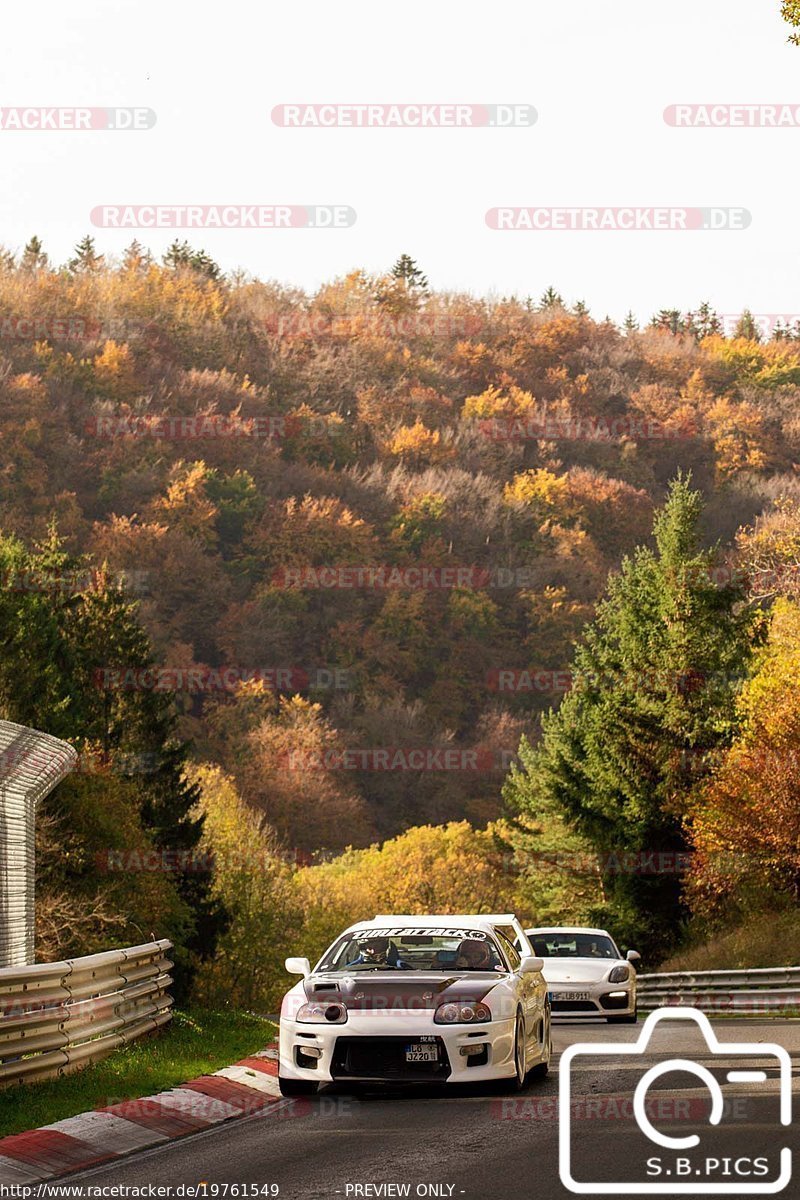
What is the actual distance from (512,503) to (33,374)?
126 feet

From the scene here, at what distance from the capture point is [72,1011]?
46.2ft

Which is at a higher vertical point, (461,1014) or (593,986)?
(461,1014)

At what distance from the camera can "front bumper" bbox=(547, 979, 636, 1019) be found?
23.7 meters

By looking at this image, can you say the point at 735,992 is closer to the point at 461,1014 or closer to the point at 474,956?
the point at 474,956

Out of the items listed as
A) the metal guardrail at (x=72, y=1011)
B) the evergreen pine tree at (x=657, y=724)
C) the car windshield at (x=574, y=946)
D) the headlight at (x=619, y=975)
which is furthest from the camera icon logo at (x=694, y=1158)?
the evergreen pine tree at (x=657, y=724)

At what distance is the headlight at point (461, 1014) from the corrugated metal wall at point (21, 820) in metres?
6.63

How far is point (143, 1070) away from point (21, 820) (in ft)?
23.5

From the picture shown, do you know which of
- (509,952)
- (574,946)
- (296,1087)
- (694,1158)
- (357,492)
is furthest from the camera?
(357,492)

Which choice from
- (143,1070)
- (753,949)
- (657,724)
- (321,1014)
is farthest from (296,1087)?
(657,724)

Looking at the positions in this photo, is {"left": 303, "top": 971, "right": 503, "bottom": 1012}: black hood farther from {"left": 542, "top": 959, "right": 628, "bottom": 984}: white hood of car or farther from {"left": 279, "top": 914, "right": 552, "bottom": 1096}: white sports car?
{"left": 542, "top": 959, "right": 628, "bottom": 984}: white hood of car

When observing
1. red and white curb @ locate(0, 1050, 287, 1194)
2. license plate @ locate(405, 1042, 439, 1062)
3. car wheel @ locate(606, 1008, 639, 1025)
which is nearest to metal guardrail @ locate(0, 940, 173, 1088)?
red and white curb @ locate(0, 1050, 287, 1194)

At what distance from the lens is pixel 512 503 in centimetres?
13400

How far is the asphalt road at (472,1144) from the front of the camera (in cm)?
913

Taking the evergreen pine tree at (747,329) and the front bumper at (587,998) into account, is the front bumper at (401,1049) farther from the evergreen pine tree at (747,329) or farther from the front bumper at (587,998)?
the evergreen pine tree at (747,329)
